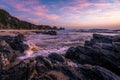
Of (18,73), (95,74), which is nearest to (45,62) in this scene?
(18,73)

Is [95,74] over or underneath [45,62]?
underneath

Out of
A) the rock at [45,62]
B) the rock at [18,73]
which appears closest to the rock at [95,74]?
the rock at [45,62]

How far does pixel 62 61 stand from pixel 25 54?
7155mm

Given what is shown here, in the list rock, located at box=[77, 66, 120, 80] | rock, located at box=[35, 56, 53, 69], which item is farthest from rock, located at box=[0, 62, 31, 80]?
rock, located at box=[77, 66, 120, 80]

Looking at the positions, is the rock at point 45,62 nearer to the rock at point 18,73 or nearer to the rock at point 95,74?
the rock at point 18,73

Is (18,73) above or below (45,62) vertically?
below

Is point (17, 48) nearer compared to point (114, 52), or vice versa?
point (114, 52)

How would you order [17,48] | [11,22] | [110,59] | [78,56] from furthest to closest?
1. [11,22]
2. [17,48]
3. [78,56]
4. [110,59]

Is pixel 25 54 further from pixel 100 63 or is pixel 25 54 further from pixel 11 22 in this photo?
pixel 11 22

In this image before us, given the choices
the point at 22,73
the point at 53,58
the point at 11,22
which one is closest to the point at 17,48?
the point at 53,58

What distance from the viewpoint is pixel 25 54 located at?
15.5m

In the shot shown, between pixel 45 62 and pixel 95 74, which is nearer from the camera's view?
pixel 95 74

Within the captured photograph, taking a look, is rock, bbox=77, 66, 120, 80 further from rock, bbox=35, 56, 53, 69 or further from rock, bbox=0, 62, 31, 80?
rock, bbox=0, 62, 31, 80

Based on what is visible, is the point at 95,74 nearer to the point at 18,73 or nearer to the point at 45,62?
the point at 45,62
